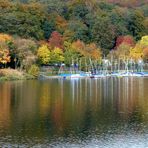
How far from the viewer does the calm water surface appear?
93.6ft

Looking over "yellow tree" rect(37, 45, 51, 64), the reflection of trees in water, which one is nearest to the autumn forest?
"yellow tree" rect(37, 45, 51, 64)

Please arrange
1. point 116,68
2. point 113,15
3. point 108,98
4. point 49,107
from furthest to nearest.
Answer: point 113,15, point 116,68, point 108,98, point 49,107

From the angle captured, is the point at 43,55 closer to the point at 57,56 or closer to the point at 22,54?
the point at 57,56

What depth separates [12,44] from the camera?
84625 mm

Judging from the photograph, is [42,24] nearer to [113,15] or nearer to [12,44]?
[113,15]

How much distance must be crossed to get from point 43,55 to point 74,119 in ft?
188

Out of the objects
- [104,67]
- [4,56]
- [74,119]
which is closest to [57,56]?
[104,67]

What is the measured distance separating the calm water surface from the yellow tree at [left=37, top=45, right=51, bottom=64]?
1475 inches

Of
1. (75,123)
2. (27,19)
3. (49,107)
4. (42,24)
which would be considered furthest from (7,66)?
(75,123)

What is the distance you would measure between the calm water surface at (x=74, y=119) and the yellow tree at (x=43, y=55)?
37467mm

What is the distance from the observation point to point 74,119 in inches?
1403

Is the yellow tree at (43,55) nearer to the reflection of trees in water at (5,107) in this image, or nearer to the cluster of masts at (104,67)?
the cluster of masts at (104,67)

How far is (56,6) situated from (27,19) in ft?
93.8

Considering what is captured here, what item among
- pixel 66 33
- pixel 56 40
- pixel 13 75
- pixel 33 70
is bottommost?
pixel 13 75
